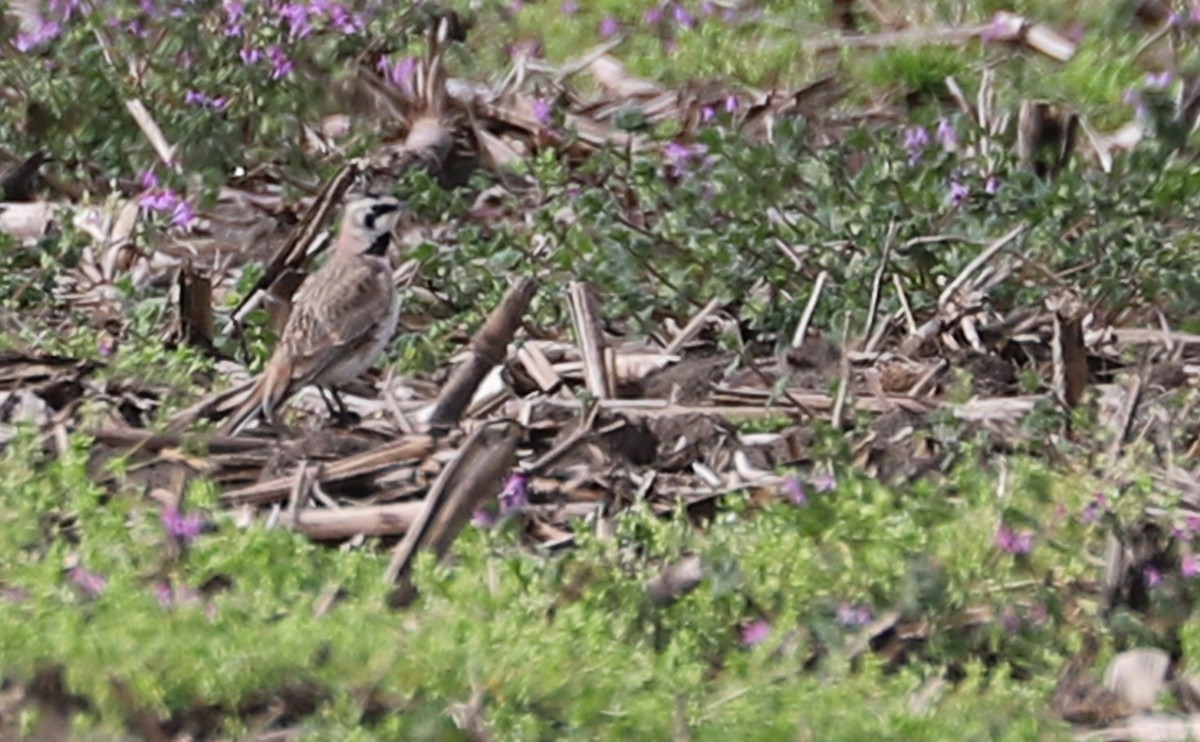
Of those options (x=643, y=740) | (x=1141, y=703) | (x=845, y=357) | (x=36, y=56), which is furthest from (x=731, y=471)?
(x=36, y=56)

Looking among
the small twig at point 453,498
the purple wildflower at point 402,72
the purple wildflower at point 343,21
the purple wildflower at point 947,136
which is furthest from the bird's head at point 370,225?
the purple wildflower at point 343,21

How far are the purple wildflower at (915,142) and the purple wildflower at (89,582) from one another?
406 centimetres

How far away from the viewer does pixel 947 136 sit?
9305 millimetres

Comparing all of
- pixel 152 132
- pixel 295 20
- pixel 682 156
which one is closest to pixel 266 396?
pixel 682 156

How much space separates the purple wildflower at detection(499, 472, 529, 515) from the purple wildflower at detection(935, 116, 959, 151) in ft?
11.0

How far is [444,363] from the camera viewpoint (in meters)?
8.16

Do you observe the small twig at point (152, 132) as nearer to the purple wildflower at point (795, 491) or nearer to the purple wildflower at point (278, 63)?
the purple wildflower at point (278, 63)

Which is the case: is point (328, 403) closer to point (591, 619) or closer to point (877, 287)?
point (877, 287)

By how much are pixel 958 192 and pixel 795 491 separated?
2646mm

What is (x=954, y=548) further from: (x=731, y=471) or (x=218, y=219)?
(x=218, y=219)

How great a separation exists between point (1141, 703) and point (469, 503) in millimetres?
1502

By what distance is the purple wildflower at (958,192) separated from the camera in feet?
→ 27.3

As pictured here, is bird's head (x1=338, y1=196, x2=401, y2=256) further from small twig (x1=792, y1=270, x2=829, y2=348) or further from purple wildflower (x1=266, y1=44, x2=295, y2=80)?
purple wildflower (x1=266, y1=44, x2=295, y2=80)

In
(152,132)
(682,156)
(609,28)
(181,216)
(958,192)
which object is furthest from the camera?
(609,28)
